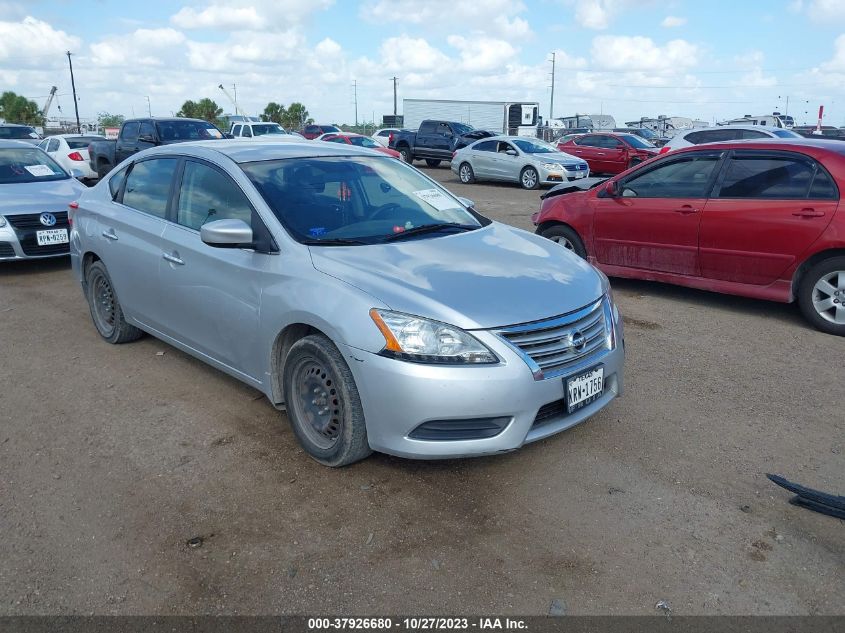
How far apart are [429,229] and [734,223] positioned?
135 inches

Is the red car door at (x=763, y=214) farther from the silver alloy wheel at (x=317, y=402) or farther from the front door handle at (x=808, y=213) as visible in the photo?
the silver alloy wheel at (x=317, y=402)

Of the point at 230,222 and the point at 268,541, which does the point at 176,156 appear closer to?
the point at 230,222

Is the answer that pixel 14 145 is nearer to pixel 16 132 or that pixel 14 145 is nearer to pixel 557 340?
pixel 557 340

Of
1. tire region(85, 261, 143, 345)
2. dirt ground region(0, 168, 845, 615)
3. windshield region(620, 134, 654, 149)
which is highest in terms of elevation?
windshield region(620, 134, 654, 149)

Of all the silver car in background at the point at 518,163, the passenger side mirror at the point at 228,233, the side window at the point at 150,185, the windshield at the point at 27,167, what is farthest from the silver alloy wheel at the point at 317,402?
the silver car in background at the point at 518,163

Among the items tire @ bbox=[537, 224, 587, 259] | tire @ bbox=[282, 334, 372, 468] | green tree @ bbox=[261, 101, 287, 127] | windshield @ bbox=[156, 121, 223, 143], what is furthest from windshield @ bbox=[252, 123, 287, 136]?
green tree @ bbox=[261, 101, 287, 127]

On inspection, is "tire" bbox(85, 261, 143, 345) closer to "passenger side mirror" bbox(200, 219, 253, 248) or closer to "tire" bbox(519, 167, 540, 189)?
"passenger side mirror" bbox(200, 219, 253, 248)

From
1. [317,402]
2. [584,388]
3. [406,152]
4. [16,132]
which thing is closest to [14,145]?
[317,402]

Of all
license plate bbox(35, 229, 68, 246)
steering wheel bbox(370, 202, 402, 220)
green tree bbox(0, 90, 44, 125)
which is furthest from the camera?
green tree bbox(0, 90, 44, 125)

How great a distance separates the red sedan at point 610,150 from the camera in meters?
21.5

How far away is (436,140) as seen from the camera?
1058 inches

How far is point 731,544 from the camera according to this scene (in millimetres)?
3080

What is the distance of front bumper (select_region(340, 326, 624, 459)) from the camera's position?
126 inches

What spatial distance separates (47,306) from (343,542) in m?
5.37
